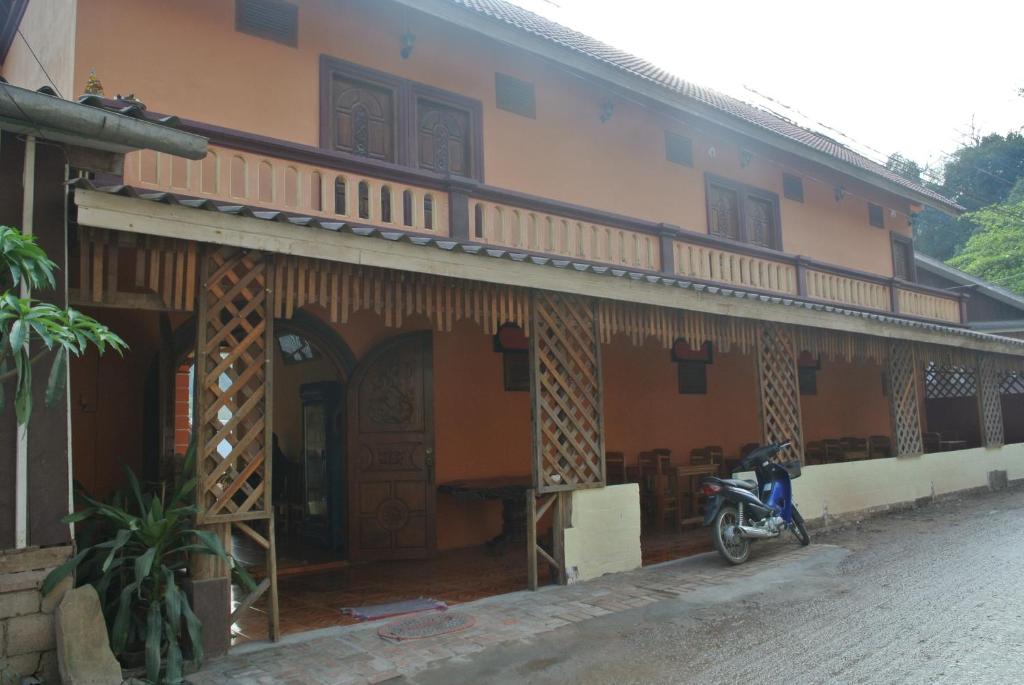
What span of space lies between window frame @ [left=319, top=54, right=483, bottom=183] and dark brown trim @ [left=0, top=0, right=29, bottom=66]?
3749 millimetres

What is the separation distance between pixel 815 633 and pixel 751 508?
107 inches

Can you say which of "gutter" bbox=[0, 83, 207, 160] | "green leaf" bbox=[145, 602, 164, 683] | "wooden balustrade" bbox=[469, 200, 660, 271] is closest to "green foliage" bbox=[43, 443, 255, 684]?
"green leaf" bbox=[145, 602, 164, 683]

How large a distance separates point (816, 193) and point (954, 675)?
37.5ft

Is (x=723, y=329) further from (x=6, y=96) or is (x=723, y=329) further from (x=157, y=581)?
(x=6, y=96)

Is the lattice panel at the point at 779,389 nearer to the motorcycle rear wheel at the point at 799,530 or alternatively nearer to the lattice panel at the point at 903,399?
the motorcycle rear wheel at the point at 799,530

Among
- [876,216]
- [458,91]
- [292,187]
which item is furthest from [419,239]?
[876,216]

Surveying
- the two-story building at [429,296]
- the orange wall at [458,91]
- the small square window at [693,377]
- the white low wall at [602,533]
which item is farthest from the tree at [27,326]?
the small square window at [693,377]

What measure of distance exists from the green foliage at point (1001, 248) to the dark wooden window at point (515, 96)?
2673cm

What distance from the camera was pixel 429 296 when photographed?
6.10 meters

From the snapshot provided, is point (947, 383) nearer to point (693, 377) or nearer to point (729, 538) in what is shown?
point (693, 377)

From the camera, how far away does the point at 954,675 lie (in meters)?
4.30

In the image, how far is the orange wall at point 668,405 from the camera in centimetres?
1112

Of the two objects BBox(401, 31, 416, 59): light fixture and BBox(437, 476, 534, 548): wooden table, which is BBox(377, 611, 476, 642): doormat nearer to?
BBox(437, 476, 534, 548): wooden table

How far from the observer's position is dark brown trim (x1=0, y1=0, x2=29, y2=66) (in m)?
8.57
